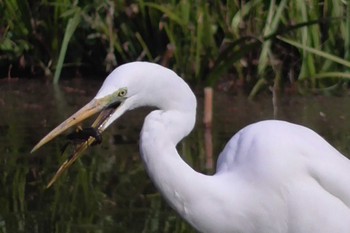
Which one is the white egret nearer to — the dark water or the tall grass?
the dark water

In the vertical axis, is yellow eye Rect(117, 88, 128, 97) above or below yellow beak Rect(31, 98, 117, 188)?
above

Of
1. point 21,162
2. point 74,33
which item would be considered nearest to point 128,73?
point 21,162

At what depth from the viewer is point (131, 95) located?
405 centimetres

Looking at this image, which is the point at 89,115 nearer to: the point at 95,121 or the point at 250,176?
the point at 95,121

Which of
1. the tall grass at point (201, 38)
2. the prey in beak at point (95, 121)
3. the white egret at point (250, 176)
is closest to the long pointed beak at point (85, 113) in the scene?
the prey in beak at point (95, 121)

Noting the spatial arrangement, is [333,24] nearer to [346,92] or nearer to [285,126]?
[346,92]

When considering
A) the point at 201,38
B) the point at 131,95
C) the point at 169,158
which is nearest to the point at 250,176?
the point at 169,158

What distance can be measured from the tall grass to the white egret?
2802 mm

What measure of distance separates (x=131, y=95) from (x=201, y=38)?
3.64m

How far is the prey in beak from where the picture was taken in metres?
3.99

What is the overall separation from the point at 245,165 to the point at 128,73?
25.6 inches

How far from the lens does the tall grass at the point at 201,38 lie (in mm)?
7539

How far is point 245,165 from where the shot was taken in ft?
14.4

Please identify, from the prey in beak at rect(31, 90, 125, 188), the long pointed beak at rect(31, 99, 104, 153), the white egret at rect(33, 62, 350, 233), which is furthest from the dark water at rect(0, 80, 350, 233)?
the long pointed beak at rect(31, 99, 104, 153)
